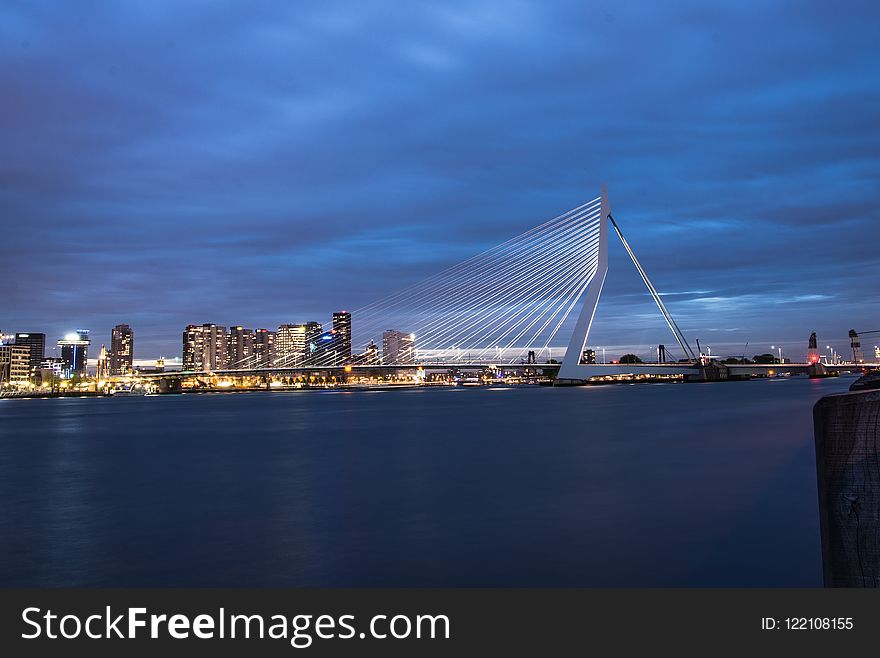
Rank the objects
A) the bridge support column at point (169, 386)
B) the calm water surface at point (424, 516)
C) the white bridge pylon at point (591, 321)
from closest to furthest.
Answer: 1. the calm water surface at point (424, 516)
2. the white bridge pylon at point (591, 321)
3. the bridge support column at point (169, 386)

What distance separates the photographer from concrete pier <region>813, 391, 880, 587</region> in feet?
10.6

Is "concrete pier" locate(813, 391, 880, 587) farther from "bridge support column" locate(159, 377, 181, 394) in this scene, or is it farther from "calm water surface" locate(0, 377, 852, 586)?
"bridge support column" locate(159, 377, 181, 394)

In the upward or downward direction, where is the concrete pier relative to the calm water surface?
upward

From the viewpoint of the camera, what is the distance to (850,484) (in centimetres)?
330

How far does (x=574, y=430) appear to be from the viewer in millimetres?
33000

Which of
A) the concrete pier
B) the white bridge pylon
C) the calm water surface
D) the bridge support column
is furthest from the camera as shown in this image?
the bridge support column

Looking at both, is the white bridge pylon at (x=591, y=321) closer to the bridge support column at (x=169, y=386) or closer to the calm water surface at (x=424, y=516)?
the calm water surface at (x=424, y=516)

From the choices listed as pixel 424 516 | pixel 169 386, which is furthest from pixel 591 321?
pixel 169 386

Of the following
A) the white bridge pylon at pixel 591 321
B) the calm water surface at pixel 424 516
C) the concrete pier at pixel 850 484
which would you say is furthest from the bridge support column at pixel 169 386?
the concrete pier at pixel 850 484

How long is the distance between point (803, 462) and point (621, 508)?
311 inches

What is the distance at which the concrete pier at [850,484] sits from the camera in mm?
3225

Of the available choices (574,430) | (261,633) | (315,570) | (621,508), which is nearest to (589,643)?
(261,633)

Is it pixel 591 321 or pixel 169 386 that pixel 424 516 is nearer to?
pixel 591 321

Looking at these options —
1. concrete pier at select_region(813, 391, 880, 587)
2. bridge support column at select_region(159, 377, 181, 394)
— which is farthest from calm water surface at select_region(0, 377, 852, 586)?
bridge support column at select_region(159, 377, 181, 394)
